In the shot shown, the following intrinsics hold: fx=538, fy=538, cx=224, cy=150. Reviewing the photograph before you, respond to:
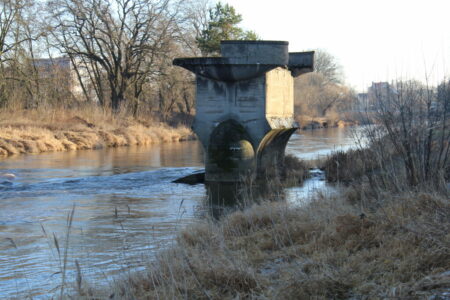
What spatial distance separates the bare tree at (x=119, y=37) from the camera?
3609 centimetres

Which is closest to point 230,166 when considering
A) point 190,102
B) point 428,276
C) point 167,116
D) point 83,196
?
point 83,196

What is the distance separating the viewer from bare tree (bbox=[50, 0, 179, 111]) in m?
36.1

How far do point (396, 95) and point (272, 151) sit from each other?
7274 millimetres

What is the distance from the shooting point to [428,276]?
3.83 meters

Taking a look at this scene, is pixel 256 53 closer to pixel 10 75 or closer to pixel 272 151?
pixel 272 151

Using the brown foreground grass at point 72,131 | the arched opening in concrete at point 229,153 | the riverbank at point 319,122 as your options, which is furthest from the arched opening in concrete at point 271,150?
the riverbank at point 319,122

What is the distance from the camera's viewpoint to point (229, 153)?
13.9m

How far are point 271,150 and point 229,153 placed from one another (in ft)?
5.31

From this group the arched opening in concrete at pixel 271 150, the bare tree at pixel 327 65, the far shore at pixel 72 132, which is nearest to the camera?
the arched opening in concrete at pixel 271 150

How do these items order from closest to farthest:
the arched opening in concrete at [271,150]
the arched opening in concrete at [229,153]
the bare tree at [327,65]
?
the arched opening in concrete at [229,153] < the arched opening in concrete at [271,150] < the bare tree at [327,65]

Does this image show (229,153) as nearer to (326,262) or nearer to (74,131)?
(326,262)

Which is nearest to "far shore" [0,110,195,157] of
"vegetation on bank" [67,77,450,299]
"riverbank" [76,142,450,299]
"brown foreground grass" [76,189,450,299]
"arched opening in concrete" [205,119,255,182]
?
"arched opening in concrete" [205,119,255,182]

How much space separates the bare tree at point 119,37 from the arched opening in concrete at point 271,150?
2322 centimetres

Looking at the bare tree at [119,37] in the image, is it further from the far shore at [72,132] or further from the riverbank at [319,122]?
the riverbank at [319,122]
